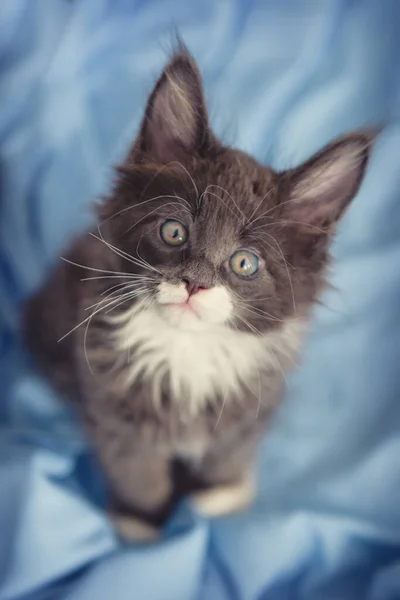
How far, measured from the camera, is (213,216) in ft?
2.79

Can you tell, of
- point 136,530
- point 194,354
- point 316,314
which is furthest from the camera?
point 136,530

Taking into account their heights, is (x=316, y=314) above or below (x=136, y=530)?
above

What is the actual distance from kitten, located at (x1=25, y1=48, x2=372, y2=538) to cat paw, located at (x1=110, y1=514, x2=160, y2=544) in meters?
0.04

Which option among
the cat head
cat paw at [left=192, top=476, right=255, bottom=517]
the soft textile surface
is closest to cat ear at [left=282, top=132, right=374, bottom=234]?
the cat head

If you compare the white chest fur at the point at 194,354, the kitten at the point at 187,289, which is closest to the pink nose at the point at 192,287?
the kitten at the point at 187,289

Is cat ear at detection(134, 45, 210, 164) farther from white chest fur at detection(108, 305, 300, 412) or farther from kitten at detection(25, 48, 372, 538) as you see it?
white chest fur at detection(108, 305, 300, 412)

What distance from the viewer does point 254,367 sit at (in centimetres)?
108

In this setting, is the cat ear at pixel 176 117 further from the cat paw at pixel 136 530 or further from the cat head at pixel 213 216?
the cat paw at pixel 136 530

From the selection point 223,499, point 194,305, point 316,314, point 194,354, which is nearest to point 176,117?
point 194,305

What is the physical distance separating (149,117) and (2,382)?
89 centimetres

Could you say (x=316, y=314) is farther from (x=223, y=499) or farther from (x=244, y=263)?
(x=223, y=499)

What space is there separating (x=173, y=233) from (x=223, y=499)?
78 centimetres

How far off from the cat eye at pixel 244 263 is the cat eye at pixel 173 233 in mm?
81

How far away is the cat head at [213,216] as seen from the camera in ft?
2.81
